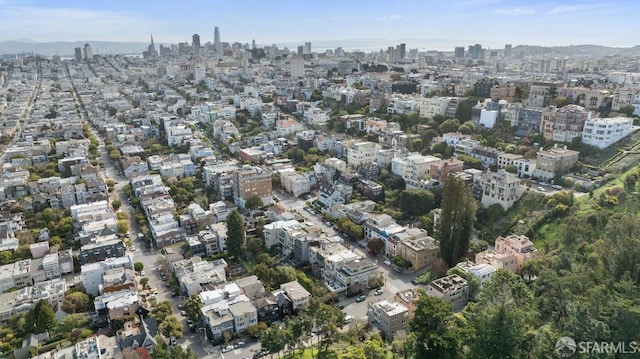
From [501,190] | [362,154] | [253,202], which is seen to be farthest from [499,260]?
[362,154]

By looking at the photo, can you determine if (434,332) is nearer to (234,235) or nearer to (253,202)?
(234,235)

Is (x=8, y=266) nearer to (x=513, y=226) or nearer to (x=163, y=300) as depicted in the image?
(x=163, y=300)

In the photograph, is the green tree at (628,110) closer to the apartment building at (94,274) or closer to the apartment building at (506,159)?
the apartment building at (506,159)

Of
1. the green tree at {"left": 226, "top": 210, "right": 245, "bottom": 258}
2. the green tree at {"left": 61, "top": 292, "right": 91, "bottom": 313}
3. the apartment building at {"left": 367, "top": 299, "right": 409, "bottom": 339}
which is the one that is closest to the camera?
the apartment building at {"left": 367, "top": 299, "right": 409, "bottom": 339}

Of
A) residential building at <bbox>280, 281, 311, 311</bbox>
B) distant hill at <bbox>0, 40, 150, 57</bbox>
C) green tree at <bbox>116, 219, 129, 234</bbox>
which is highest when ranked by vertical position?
distant hill at <bbox>0, 40, 150, 57</bbox>

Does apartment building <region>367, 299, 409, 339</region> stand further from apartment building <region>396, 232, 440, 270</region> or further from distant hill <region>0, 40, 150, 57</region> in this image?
distant hill <region>0, 40, 150, 57</region>

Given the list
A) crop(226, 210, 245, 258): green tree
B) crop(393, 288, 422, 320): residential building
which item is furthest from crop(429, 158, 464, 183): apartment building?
crop(226, 210, 245, 258): green tree

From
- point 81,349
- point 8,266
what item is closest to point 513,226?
point 81,349
